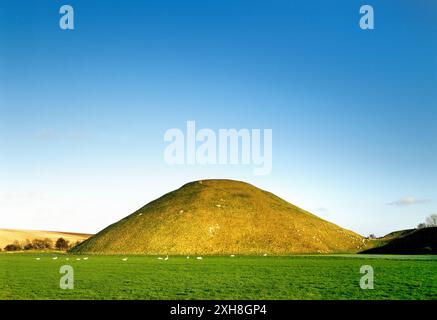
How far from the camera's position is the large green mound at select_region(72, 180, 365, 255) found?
137 metres

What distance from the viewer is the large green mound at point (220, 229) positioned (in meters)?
137

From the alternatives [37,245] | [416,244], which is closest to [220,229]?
[416,244]

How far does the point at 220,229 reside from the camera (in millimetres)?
146875

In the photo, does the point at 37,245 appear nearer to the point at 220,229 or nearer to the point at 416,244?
the point at 220,229

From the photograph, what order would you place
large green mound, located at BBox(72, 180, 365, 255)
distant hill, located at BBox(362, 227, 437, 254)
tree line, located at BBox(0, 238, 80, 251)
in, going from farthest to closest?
tree line, located at BBox(0, 238, 80, 251), large green mound, located at BBox(72, 180, 365, 255), distant hill, located at BBox(362, 227, 437, 254)

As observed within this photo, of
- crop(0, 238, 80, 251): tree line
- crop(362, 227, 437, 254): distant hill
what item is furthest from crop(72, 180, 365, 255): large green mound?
crop(0, 238, 80, 251): tree line

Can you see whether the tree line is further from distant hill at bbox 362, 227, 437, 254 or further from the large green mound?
distant hill at bbox 362, 227, 437, 254

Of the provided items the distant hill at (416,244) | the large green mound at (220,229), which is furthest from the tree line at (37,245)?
the distant hill at (416,244)

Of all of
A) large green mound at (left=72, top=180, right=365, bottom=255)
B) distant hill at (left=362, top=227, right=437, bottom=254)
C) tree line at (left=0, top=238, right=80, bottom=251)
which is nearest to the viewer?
distant hill at (left=362, top=227, right=437, bottom=254)

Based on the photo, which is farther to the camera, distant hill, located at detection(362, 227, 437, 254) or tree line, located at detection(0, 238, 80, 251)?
tree line, located at detection(0, 238, 80, 251)

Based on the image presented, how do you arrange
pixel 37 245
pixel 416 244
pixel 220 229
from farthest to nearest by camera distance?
pixel 37 245
pixel 220 229
pixel 416 244

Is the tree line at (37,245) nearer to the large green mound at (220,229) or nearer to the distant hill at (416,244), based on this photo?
the large green mound at (220,229)
